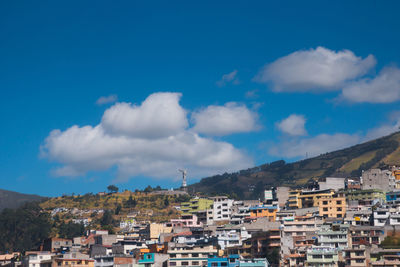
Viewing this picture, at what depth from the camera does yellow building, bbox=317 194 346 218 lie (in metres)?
99.6

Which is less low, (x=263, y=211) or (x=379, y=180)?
(x=379, y=180)

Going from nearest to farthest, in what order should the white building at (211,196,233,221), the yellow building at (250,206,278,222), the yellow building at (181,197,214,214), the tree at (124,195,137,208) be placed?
the yellow building at (250,206,278,222)
the white building at (211,196,233,221)
the yellow building at (181,197,214,214)
the tree at (124,195,137,208)

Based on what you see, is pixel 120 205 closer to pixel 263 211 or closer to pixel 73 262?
pixel 263 211

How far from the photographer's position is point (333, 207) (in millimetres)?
100188

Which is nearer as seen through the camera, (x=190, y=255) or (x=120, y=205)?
(x=190, y=255)

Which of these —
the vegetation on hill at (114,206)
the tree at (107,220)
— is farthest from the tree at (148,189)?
the tree at (107,220)

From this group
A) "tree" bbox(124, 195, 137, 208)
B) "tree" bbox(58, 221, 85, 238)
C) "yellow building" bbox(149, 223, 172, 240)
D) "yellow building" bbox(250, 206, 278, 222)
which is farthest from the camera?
"tree" bbox(124, 195, 137, 208)

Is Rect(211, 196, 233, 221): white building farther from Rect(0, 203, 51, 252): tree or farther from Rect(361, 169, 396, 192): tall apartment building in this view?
Rect(0, 203, 51, 252): tree

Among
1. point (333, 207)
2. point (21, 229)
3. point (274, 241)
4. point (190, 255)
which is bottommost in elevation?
point (190, 255)

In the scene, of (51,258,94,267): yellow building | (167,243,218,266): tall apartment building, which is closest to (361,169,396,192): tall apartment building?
(167,243,218,266): tall apartment building

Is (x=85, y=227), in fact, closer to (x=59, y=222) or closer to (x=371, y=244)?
(x=59, y=222)

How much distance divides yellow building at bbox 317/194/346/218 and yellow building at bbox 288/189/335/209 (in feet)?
14.6

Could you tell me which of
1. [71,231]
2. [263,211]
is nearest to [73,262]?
[263,211]

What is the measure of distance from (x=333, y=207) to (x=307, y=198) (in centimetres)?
911
